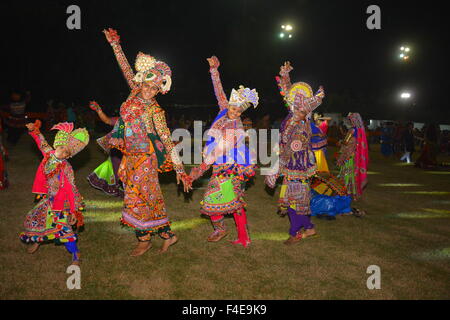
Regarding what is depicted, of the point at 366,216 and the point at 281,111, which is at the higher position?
the point at 281,111

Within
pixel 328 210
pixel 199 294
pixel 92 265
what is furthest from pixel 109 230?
pixel 328 210

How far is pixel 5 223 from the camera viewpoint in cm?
592

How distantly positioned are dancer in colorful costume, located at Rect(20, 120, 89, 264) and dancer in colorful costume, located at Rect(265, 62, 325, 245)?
9.04ft

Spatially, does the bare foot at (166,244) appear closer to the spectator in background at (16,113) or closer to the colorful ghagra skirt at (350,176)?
the colorful ghagra skirt at (350,176)

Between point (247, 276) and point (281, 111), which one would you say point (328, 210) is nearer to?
point (247, 276)

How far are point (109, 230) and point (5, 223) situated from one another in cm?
170

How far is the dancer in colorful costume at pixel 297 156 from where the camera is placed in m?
5.18

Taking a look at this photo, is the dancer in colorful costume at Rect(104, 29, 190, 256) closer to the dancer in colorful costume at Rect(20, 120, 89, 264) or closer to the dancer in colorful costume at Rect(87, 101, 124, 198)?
the dancer in colorful costume at Rect(20, 120, 89, 264)

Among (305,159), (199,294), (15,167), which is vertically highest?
(305,159)

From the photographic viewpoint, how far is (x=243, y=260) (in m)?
4.89

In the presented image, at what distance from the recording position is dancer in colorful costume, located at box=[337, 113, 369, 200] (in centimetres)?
736


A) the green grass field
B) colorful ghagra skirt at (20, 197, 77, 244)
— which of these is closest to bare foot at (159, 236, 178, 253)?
the green grass field

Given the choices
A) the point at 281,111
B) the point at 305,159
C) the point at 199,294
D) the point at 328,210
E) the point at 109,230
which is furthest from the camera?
the point at 281,111

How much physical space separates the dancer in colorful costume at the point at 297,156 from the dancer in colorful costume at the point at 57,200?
9.04 feet
